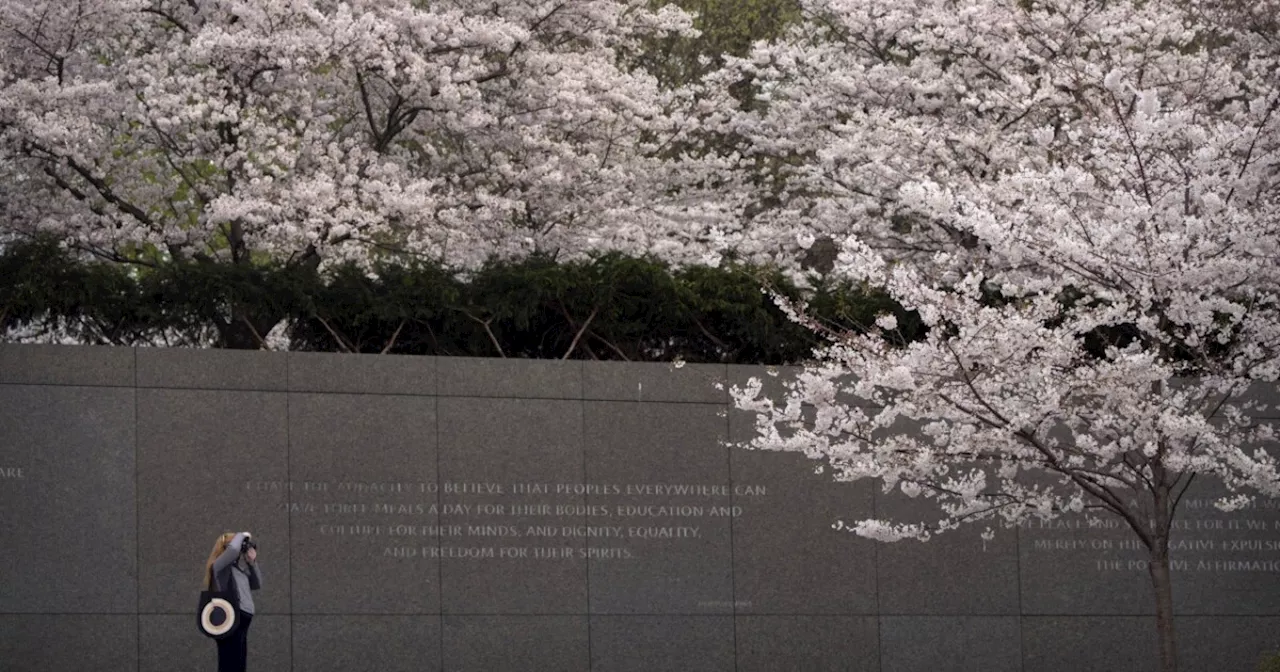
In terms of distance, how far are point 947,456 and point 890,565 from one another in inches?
187

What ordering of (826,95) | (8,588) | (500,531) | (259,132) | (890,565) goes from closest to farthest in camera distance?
1. (8,588)
2. (500,531)
3. (890,565)
4. (259,132)
5. (826,95)

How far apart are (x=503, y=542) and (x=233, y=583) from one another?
351 centimetres

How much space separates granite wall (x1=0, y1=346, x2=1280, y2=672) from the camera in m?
15.6

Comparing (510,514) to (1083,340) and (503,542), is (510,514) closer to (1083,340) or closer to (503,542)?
(503,542)

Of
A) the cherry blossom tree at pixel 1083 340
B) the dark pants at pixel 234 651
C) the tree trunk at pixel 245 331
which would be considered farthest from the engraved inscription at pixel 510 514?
the dark pants at pixel 234 651

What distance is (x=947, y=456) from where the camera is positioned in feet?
44.4

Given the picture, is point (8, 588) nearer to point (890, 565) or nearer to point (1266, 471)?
point (890, 565)

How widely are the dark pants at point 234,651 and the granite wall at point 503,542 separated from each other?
6.61 ft

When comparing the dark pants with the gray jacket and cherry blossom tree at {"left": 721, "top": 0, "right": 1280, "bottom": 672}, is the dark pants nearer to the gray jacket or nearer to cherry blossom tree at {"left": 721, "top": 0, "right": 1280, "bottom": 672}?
the gray jacket

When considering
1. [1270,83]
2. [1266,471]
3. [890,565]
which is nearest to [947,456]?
[1266,471]

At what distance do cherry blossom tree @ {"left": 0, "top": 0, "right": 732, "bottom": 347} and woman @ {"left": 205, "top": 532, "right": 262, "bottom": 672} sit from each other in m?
3.97

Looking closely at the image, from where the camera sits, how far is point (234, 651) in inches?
543

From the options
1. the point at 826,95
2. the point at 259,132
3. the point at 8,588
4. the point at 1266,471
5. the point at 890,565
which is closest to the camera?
the point at 1266,471

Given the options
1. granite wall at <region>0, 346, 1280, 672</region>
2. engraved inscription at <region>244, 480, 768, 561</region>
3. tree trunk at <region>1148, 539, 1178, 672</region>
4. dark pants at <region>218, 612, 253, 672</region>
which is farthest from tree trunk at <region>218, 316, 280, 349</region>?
tree trunk at <region>1148, 539, 1178, 672</region>
